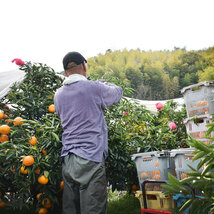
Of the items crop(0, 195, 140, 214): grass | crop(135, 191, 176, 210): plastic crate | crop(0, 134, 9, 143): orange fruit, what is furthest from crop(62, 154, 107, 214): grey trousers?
crop(0, 195, 140, 214): grass

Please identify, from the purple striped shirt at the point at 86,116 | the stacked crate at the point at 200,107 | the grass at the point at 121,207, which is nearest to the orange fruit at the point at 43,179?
the purple striped shirt at the point at 86,116

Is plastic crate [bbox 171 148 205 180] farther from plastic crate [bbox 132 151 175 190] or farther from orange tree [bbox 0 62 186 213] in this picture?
orange tree [bbox 0 62 186 213]

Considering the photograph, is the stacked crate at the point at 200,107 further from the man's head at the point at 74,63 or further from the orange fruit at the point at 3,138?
the orange fruit at the point at 3,138

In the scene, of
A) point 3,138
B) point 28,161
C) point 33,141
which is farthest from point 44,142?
point 3,138

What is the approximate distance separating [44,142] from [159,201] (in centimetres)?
115

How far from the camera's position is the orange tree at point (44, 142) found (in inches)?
94.1

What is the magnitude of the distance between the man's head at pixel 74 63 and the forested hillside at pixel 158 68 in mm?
39584

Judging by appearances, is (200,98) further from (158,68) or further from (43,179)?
(158,68)

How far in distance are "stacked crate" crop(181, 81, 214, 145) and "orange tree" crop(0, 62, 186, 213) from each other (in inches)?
12.4

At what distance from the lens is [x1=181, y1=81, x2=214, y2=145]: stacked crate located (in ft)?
8.65

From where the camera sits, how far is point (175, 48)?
6234 centimetres

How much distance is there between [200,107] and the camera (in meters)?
2.73

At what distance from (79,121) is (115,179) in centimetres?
103

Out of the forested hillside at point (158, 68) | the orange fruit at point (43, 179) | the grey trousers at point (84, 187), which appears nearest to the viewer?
the grey trousers at point (84, 187)
